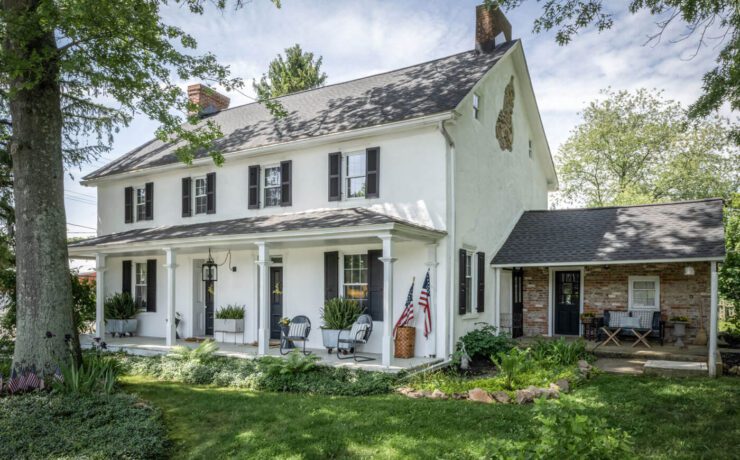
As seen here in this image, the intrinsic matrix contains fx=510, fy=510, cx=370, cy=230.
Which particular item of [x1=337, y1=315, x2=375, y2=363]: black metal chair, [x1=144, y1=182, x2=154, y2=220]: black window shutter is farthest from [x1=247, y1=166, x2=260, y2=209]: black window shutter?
[x1=337, y1=315, x2=375, y2=363]: black metal chair

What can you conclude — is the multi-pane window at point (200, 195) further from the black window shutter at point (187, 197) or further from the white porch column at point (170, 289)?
the white porch column at point (170, 289)

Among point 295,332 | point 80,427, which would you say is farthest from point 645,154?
point 80,427

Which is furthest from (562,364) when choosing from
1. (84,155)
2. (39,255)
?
(84,155)

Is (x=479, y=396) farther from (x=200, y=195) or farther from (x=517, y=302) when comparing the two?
(x=200, y=195)

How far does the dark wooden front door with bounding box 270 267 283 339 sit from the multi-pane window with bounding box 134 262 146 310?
501 cm

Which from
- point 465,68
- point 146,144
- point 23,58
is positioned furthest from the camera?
point 146,144

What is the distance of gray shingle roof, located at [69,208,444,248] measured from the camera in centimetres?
1002

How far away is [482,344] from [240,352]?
17.6ft

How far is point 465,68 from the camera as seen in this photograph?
12.9 meters

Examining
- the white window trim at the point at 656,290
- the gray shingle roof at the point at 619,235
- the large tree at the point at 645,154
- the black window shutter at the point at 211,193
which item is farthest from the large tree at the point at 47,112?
the large tree at the point at 645,154

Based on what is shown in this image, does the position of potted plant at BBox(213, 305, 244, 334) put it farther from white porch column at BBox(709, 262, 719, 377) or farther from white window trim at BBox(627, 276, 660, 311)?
white window trim at BBox(627, 276, 660, 311)

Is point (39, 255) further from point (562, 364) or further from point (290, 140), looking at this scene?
point (562, 364)

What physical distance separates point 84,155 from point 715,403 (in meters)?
16.4

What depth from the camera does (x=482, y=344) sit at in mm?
10867
